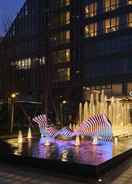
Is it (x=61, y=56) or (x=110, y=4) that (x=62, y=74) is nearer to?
(x=61, y=56)

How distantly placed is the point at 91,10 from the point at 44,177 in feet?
177

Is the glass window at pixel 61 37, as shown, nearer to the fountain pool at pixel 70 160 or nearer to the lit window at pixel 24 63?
the lit window at pixel 24 63

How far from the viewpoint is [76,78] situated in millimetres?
61000

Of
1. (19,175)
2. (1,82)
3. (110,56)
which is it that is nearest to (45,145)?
(19,175)

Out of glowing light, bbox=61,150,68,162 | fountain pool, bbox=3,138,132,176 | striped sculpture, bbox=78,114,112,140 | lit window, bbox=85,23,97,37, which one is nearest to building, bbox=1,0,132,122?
lit window, bbox=85,23,97,37

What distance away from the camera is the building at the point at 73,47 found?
183ft

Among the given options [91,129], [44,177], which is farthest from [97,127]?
[44,177]

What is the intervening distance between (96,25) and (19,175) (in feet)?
172

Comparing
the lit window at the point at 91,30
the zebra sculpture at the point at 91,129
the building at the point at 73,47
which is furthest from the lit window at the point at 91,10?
the zebra sculpture at the point at 91,129

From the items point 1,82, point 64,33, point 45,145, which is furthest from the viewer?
point 64,33

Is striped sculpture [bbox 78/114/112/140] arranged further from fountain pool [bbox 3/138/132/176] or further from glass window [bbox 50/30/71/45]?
glass window [bbox 50/30/71/45]

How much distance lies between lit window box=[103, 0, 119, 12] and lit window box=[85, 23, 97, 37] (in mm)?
3513

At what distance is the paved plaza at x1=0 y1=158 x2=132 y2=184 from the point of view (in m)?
9.55

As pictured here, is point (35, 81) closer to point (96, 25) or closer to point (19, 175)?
point (96, 25)
